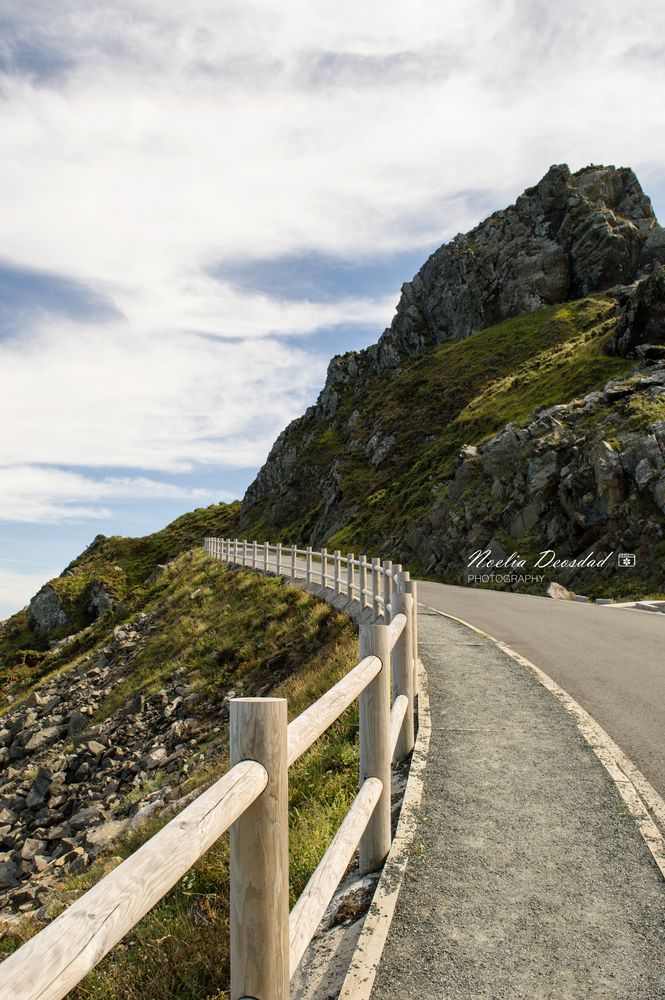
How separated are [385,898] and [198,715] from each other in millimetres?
12170

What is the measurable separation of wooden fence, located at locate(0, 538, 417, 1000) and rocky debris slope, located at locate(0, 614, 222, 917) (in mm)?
6300

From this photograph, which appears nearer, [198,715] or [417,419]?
[198,715]

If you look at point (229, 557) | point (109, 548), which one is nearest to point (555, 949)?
point (229, 557)

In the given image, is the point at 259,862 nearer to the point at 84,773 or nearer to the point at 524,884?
the point at 524,884

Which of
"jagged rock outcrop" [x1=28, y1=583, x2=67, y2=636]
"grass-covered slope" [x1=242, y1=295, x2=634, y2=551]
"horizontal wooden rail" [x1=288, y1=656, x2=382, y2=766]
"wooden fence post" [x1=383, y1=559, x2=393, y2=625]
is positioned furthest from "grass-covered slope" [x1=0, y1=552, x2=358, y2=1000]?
"jagged rock outcrop" [x1=28, y1=583, x2=67, y2=636]

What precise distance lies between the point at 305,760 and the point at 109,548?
255 feet

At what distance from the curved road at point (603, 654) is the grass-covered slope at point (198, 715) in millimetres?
2944

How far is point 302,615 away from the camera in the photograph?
1880 cm

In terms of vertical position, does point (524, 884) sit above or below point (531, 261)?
below

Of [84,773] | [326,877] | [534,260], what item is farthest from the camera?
[534,260]

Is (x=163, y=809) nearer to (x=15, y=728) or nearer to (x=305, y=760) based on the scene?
(x=305, y=760)

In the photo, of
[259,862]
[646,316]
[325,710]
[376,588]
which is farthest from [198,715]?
[646,316]

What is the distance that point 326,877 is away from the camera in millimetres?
3383

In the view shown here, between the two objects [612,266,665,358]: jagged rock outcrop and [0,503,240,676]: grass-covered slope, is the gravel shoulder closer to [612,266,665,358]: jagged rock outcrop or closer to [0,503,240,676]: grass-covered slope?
[0,503,240,676]: grass-covered slope
